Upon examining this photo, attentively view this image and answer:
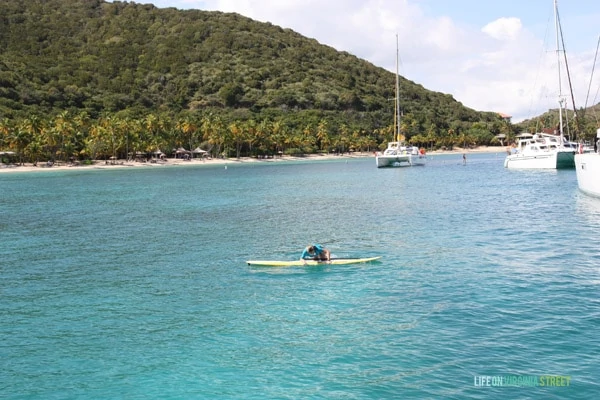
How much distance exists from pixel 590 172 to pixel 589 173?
0.97 feet

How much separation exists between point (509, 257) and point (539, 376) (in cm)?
1248

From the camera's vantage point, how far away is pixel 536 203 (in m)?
43.8

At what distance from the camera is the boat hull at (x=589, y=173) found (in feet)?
137

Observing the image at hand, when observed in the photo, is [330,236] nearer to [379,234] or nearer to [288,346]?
[379,234]

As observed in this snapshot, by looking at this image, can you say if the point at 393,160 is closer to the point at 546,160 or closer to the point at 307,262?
the point at 546,160

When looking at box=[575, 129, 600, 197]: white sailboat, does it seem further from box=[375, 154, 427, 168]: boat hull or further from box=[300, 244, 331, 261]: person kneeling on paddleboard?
box=[375, 154, 427, 168]: boat hull

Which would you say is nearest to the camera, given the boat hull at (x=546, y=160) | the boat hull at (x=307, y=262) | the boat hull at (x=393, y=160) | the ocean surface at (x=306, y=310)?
the ocean surface at (x=306, y=310)

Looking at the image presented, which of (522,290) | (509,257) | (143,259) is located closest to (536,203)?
(509,257)

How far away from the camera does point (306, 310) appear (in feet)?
59.6

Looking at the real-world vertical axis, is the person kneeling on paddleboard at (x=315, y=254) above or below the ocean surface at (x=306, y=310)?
above

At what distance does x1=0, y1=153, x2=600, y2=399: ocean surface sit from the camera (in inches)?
509

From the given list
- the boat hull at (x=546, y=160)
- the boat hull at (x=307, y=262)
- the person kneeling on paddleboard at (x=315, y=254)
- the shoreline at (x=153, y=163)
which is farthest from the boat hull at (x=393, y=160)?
the person kneeling on paddleboard at (x=315, y=254)

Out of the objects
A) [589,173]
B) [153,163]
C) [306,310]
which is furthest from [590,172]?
[153,163]

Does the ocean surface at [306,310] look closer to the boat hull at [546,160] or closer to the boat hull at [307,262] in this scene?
the boat hull at [307,262]
